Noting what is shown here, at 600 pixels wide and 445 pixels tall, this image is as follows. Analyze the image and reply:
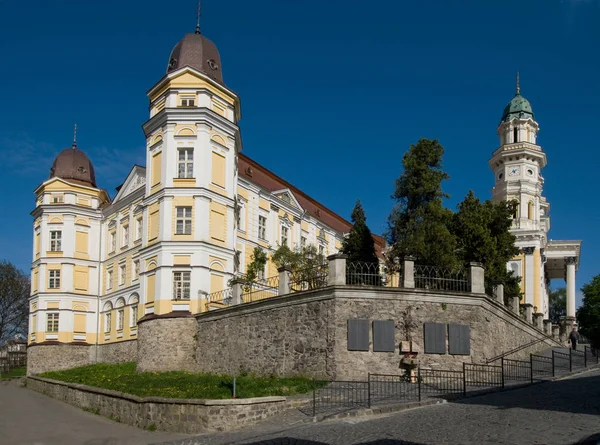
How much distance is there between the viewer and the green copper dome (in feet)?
238

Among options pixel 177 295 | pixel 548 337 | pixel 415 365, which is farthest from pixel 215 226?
pixel 548 337

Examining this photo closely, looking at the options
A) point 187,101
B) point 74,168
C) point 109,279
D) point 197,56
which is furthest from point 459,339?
point 74,168

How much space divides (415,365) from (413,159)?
1266 cm

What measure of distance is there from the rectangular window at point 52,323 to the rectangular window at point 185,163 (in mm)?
18375

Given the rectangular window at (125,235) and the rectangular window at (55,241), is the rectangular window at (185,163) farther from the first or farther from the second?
the rectangular window at (55,241)

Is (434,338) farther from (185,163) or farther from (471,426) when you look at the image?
(185,163)

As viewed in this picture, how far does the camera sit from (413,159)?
114ft

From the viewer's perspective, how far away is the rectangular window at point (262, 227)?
4847cm

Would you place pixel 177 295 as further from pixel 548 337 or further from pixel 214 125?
pixel 548 337

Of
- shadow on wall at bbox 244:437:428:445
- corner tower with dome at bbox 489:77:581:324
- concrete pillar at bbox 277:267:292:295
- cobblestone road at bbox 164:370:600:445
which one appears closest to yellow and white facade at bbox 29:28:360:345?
concrete pillar at bbox 277:267:292:295

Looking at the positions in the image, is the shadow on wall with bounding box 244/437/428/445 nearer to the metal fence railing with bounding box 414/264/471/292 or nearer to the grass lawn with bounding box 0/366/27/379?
the metal fence railing with bounding box 414/264/471/292

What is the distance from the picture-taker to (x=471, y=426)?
1658 centimetres

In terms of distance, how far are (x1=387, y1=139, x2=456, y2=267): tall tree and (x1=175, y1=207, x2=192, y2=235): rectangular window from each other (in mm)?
10333

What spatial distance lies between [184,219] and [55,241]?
58.1 ft
